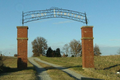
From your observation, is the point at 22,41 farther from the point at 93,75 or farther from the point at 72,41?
the point at 72,41

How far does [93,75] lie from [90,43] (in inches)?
224

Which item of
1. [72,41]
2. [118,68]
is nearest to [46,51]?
[72,41]

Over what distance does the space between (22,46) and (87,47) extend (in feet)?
24.5

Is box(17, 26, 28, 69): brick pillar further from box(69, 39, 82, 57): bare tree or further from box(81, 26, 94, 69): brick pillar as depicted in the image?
box(69, 39, 82, 57): bare tree

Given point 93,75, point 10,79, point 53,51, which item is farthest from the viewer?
point 53,51

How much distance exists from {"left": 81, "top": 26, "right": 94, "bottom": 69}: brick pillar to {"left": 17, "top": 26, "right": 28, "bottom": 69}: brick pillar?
262 inches

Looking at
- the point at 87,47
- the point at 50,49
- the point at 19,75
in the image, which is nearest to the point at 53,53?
the point at 50,49

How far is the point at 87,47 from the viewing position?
65.3ft

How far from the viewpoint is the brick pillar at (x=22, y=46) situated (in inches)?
756

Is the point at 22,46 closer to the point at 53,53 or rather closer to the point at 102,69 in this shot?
the point at 102,69

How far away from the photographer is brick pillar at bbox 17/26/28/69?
63.0ft

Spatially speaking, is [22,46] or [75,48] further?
[75,48]

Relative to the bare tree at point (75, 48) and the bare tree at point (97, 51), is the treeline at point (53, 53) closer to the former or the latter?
the bare tree at point (75, 48)

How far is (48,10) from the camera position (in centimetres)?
2117
